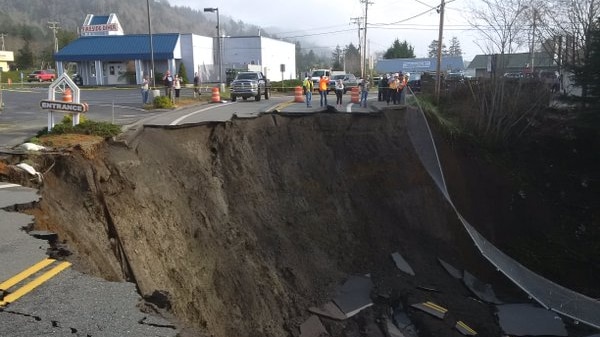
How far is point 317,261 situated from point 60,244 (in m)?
8.78

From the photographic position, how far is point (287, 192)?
1691 centimetres

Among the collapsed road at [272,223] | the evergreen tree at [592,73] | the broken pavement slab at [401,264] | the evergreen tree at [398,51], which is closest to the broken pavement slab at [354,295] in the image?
the collapsed road at [272,223]

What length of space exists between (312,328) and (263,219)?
14.0 ft

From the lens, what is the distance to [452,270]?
16.8m

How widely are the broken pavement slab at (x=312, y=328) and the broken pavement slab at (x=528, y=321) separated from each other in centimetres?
535

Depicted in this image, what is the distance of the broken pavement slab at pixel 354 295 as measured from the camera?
13016 millimetres

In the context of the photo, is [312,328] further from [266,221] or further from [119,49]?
[119,49]

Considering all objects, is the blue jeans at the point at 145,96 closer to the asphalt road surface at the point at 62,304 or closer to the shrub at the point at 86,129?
the shrub at the point at 86,129

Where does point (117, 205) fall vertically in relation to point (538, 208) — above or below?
above

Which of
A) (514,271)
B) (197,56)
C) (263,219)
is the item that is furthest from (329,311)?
(197,56)

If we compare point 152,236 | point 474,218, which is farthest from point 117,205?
point 474,218

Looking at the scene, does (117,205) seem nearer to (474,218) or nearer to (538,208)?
(474,218)

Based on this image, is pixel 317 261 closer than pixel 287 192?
Yes

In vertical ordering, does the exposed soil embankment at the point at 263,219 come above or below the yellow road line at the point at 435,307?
above
